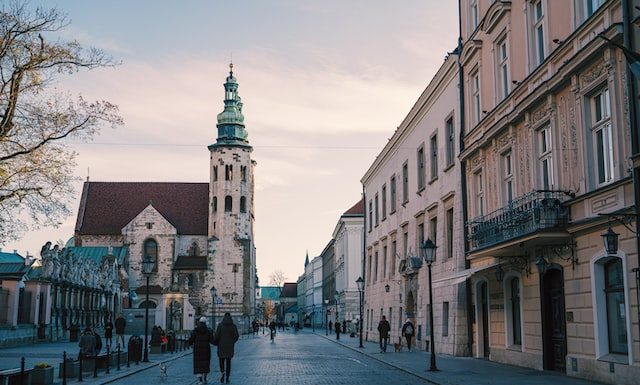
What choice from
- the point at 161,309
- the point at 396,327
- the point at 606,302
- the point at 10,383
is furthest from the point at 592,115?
the point at 161,309

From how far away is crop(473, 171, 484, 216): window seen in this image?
26203 mm

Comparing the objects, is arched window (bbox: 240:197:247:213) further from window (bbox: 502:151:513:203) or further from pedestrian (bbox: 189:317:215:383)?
pedestrian (bbox: 189:317:215:383)

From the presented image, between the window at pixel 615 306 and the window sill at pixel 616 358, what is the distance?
10 cm

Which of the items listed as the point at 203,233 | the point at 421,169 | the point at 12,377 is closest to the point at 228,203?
the point at 203,233

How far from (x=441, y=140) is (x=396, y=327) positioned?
1284 centimetres

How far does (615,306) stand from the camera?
640 inches

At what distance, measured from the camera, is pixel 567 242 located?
1822cm

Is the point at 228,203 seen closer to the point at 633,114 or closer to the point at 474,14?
the point at 474,14

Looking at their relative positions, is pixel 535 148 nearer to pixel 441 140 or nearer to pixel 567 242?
pixel 567 242

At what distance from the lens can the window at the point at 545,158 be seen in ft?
64.2

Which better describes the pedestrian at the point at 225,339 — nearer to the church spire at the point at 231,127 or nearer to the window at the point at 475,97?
the window at the point at 475,97

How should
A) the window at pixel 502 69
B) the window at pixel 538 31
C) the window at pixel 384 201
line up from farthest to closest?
the window at pixel 384 201, the window at pixel 502 69, the window at pixel 538 31

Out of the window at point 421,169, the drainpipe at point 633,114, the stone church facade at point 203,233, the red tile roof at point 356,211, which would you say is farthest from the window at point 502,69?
the stone church facade at point 203,233

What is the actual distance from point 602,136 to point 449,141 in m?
14.4
